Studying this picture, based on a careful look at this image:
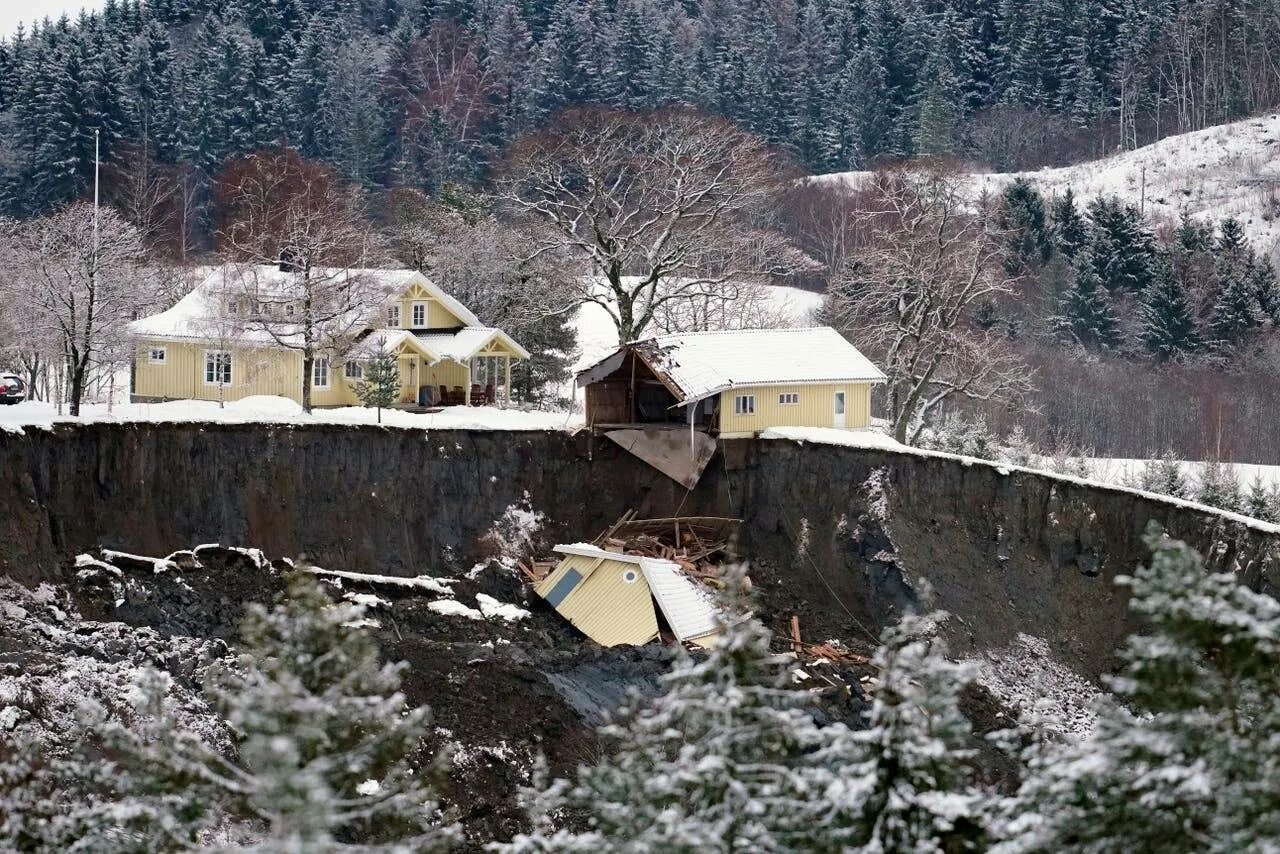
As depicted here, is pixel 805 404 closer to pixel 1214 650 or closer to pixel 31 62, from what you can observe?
pixel 1214 650

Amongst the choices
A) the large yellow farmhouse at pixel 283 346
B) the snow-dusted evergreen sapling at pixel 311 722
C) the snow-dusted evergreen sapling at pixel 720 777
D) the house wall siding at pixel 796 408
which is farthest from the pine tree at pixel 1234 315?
the snow-dusted evergreen sapling at pixel 311 722

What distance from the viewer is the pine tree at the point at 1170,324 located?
73.1 meters

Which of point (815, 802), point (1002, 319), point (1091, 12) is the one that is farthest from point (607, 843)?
point (1091, 12)

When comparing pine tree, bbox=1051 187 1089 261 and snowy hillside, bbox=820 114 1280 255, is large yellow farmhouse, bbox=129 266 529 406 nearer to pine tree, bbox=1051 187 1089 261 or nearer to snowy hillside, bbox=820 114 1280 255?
→ pine tree, bbox=1051 187 1089 261

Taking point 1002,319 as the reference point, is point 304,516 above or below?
below

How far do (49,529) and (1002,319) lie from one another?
50.6 metres

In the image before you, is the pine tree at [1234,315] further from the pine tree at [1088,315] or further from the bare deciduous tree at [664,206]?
the bare deciduous tree at [664,206]

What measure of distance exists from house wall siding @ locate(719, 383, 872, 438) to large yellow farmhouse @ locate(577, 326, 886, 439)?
0.02 metres

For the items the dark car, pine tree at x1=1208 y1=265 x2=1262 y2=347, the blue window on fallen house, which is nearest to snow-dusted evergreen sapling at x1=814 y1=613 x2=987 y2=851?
the blue window on fallen house

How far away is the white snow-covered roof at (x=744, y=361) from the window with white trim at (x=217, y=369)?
14.0 meters

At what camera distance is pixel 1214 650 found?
38.0ft

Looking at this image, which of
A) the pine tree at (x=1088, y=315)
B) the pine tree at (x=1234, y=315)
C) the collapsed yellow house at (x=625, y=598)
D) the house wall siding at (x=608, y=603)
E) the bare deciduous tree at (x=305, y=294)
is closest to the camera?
the collapsed yellow house at (x=625, y=598)

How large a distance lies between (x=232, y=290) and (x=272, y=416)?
1001 cm

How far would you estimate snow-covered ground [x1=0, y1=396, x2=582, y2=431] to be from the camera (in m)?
38.2
